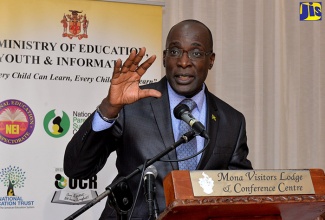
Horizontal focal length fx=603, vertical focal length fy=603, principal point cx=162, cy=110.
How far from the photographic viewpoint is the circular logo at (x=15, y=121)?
4.49 m

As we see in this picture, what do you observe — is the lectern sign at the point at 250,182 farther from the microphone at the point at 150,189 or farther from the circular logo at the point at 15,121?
the circular logo at the point at 15,121

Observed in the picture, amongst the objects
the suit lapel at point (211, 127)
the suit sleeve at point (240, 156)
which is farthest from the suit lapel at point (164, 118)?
the suit sleeve at point (240, 156)

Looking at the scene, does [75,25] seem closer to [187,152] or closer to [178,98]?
[178,98]

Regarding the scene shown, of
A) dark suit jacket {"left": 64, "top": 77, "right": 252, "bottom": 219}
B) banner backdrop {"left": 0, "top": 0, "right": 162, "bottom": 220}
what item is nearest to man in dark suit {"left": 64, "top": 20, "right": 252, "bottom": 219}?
dark suit jacket {"left": 64, "top": 77, "right": 252, "bottom": 219}

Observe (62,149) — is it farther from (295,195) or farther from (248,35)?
(295,195)

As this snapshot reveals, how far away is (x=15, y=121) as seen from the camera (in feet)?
14.8

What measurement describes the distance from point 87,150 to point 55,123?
1.48m

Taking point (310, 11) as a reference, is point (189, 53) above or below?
below

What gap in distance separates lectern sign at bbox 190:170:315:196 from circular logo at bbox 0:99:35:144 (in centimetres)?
256

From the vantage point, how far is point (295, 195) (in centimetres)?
231

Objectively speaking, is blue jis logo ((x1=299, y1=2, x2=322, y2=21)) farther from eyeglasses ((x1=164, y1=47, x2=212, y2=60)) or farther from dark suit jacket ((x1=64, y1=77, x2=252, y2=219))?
eyeglasses ((x1=164, y1=47, x2=212, y2=60))

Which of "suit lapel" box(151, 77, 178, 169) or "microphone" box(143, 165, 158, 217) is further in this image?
"suit lapel" box(151, 77, 178, 169)

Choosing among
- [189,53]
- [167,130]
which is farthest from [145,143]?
[189,53]

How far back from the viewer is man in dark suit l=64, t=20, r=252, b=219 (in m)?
3.22
